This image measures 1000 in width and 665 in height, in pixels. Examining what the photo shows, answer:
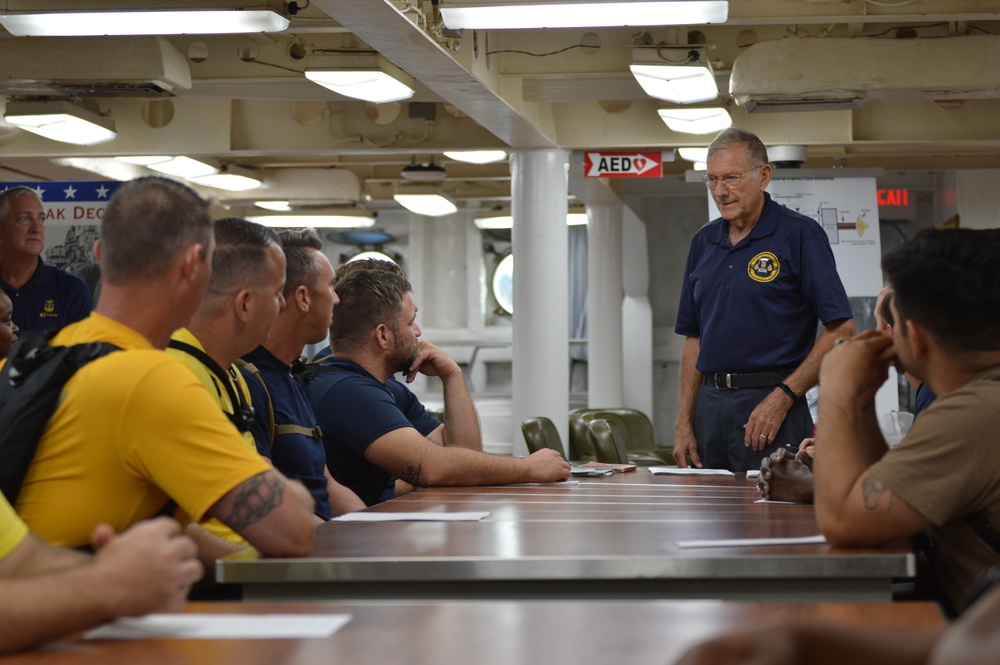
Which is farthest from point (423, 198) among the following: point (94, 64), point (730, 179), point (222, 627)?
point (222, 627)

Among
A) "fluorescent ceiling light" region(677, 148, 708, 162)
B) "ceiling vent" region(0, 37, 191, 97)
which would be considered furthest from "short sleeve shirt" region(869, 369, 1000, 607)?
"fluorescent ceiling light" region(677, 148, 708, 162)

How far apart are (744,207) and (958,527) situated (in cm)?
246

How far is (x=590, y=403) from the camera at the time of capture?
12375mm

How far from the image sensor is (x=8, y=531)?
5.52 ft

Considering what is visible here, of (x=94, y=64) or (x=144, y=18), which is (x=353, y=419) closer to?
(x=144, y=18)

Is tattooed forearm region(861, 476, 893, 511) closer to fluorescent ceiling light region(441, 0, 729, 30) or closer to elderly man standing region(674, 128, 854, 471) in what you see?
elderly man standing region(674, 128, 854, 471)

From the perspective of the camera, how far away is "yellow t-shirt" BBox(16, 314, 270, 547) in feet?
6.39

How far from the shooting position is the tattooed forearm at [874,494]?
6.93 feet

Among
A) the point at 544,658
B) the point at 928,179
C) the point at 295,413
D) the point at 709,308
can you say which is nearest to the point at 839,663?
the point at 544,658

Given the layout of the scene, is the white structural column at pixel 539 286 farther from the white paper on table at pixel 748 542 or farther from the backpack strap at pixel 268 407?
the white paper on table at pixel 748 542

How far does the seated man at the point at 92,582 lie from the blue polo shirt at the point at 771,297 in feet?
10.0

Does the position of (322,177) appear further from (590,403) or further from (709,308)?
(709,308)

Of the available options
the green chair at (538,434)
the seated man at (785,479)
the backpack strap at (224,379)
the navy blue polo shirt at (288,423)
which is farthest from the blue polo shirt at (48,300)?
the seated man at (785,479)

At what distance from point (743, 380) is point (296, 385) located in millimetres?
1804
